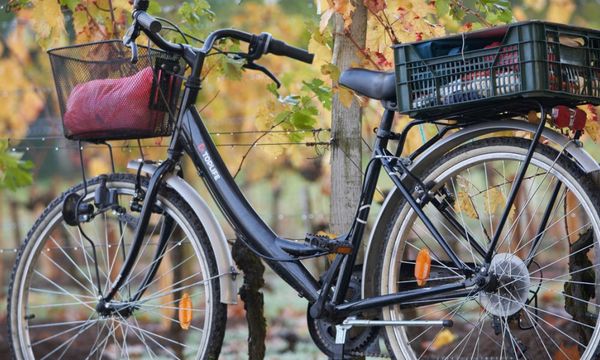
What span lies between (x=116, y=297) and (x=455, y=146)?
161cm

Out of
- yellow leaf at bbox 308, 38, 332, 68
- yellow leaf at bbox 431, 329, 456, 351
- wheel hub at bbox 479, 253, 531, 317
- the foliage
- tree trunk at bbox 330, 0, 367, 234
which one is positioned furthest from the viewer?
yellow leaf at bbox 431, 329, 456, 351

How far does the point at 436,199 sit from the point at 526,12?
3.49m

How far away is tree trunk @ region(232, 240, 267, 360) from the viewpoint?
3561 millimetres

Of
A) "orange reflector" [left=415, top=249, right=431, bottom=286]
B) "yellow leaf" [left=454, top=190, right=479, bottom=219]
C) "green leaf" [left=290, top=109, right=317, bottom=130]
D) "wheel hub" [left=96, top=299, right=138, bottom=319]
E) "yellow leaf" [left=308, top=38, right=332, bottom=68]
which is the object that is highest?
"yellow leaf" [left=308, top=38, right=332, bottom=68]

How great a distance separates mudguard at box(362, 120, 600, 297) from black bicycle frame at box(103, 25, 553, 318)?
4cm

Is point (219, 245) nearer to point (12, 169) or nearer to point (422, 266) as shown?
point (422, 266)

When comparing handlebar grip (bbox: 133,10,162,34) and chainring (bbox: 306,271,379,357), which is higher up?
handlebar grip (bbox: 133,10,162,34)

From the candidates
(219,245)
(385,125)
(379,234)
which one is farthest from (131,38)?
(379,234)

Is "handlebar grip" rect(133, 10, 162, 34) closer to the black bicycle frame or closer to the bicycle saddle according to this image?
the black bicycle frame

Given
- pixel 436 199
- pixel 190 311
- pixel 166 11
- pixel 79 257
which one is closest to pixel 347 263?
pixel 436 199

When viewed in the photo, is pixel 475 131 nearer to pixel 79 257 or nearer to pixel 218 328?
pixel 218 328

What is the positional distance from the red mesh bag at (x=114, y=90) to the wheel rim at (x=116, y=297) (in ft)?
0.72

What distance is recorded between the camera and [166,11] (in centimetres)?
571

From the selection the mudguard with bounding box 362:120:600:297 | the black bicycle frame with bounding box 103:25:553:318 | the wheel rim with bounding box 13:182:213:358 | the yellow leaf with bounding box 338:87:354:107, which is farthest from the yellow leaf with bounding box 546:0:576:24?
the mudguard with bounding box 362:120:600:297
